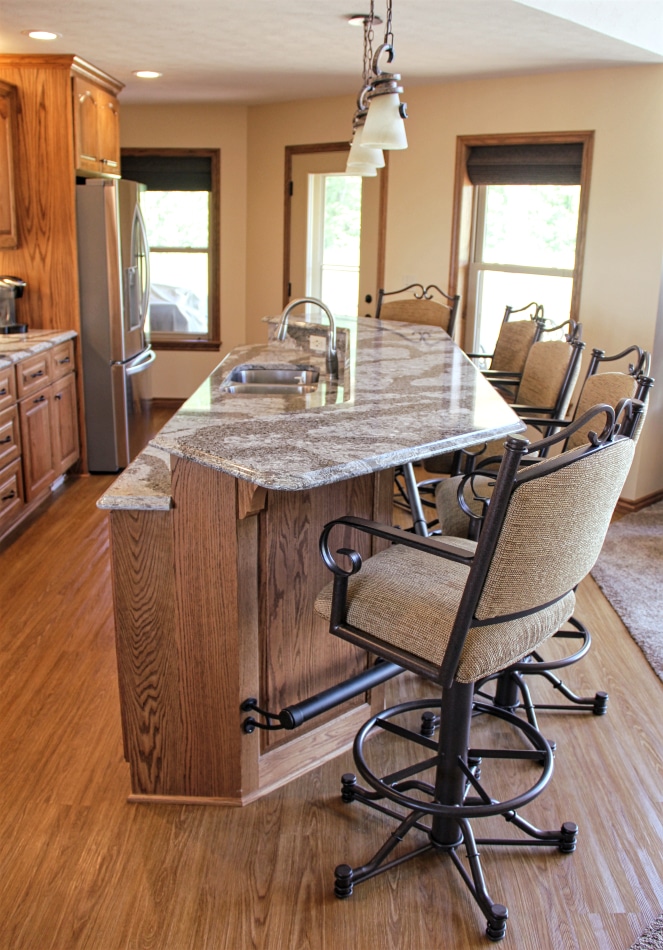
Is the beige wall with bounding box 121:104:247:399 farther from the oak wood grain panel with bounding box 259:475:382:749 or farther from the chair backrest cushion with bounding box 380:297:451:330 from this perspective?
the oak wood grain panel with bounding box 259:475:382:749

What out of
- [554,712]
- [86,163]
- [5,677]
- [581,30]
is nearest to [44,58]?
[86,163]

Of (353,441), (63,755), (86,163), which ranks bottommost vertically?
(63,755)

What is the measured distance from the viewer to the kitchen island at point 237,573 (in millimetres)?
2070

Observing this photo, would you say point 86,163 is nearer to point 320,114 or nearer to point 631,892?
point 320,114

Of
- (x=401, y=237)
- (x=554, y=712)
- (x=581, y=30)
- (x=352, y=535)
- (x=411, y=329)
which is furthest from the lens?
(x=401, y=237)

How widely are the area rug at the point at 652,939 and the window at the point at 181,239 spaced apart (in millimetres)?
5891

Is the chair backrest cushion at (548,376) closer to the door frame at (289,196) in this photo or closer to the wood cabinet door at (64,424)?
the door frame at (289,196)

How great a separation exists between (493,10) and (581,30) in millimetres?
543

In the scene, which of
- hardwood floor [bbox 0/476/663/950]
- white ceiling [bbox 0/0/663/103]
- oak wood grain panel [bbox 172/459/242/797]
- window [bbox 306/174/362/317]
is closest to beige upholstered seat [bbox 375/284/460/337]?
window [bbox 306/174/362/317]

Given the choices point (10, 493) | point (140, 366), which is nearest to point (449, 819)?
point (10, 493)

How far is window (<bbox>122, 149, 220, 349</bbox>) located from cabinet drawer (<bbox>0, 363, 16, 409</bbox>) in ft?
9.43

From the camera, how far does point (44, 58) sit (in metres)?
4.70

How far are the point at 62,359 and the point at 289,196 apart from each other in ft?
8.22

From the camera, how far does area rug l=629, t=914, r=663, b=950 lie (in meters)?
1.88
